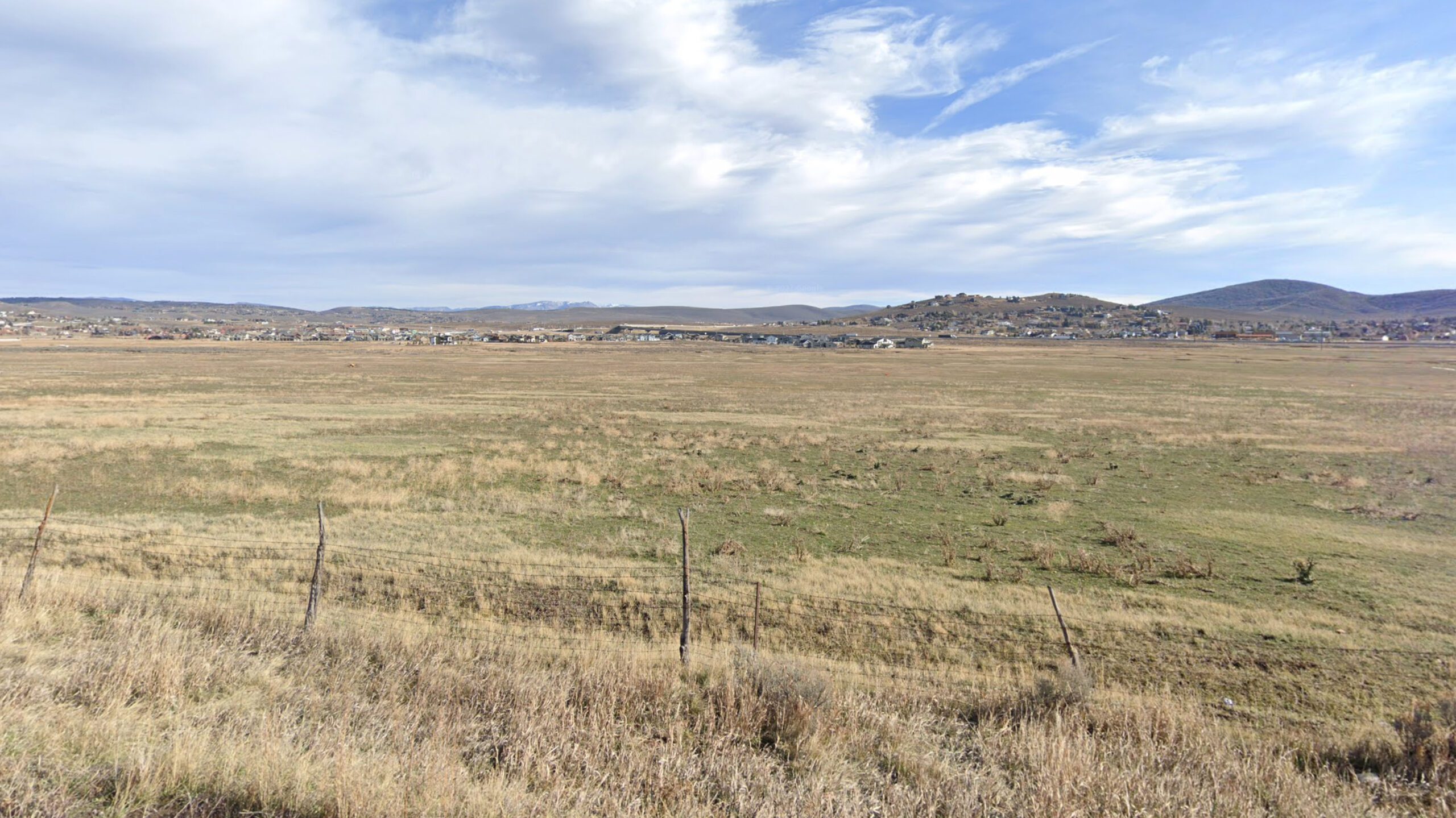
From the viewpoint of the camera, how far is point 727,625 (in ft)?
36.1

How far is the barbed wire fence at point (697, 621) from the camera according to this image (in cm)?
920

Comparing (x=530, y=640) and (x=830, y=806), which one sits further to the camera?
(x=530, y=640)

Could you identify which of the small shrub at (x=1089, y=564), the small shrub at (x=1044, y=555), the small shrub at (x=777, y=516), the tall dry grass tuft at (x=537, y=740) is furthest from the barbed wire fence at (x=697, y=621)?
the small shrub at (x=777, y=516)

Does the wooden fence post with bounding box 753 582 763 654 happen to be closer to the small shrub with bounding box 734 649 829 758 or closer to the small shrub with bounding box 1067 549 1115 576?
the small shrub with bounding box 734 649 829 758

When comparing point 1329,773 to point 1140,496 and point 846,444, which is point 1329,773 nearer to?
point 1140,496

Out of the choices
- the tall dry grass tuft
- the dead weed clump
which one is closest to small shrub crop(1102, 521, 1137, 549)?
the dead weed clump

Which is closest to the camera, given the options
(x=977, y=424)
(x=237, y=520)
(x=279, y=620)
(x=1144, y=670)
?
(x=279, y=620)

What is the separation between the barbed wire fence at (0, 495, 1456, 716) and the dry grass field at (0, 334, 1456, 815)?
0.08 m

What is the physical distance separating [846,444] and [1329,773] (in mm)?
25002

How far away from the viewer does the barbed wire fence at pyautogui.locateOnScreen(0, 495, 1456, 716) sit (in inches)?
362

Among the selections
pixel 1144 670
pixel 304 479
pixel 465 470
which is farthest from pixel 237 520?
pixel 1144 670

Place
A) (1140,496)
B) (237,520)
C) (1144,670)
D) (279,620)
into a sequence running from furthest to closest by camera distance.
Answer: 1. (1140,496)
2. (237,520)
3. (1144,670)
4. (279,620)

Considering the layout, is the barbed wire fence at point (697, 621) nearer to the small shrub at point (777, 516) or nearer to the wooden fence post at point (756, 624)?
the wooden fence post at point (756, 624)

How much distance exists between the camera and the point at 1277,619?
1148cm
